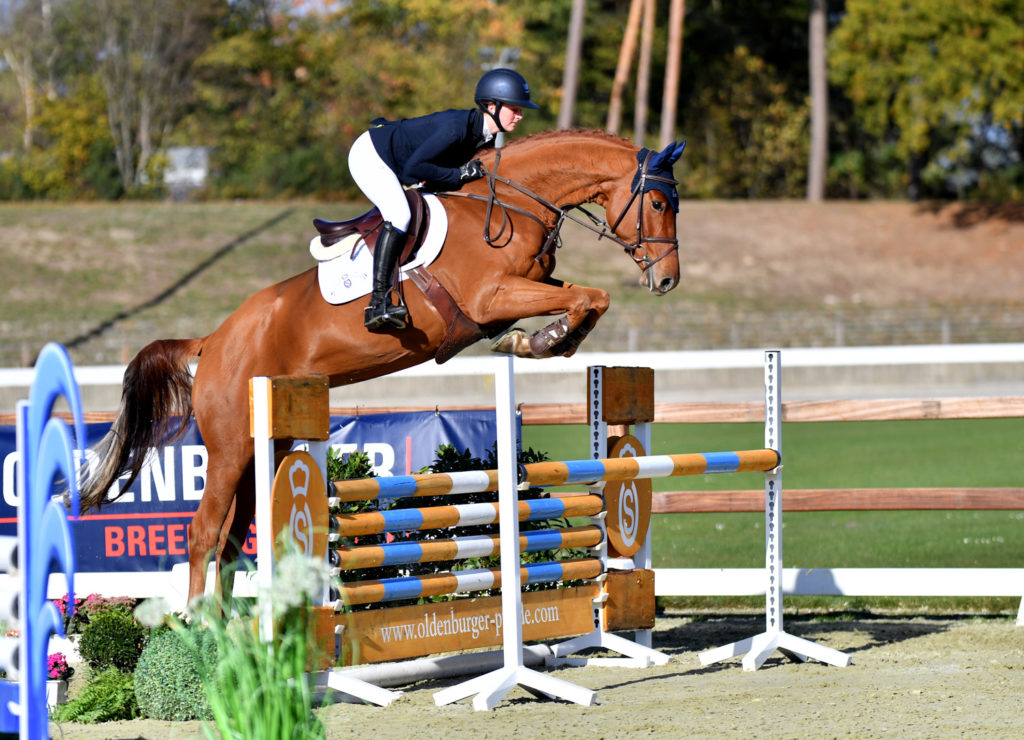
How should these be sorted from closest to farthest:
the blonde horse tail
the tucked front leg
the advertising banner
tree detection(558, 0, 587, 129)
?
1. the tucked front leg
2. the blonde horse tail
3. the advertising banner
4. tree detection(558, 0, 587, 129)

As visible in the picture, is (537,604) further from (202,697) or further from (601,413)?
(202,697)

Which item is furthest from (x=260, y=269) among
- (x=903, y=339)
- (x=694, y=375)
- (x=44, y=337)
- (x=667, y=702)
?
(x=667, y=702)

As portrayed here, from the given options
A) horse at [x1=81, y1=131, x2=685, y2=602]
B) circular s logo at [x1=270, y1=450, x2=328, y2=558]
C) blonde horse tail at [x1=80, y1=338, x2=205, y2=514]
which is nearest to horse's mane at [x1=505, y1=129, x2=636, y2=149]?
horse at [x1=81, y1=131, x2=685, y2=602]

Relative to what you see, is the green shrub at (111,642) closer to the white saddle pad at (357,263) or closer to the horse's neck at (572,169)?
the white saddle pad at (357,263)

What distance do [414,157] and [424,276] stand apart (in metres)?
0.48

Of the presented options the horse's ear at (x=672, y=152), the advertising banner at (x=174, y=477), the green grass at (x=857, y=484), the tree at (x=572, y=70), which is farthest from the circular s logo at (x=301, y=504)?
the tree at (x=572, y=70)

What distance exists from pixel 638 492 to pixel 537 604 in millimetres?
765

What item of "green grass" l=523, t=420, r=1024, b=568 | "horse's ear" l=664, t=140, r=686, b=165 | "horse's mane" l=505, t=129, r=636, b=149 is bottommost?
"green grass" l=523, t=420, r=1024, b=568

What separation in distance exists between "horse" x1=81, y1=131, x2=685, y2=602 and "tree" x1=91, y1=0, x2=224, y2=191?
115 feet

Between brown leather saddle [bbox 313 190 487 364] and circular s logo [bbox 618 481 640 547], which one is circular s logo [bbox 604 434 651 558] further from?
brown leather saddle [bbox 313 190 487 364]

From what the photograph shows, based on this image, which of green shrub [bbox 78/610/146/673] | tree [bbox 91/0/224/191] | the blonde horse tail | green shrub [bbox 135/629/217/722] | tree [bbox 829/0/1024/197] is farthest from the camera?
tree [bbox 91/0/224/191]

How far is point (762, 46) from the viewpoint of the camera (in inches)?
1688

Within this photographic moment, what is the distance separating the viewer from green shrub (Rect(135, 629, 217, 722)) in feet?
13.8

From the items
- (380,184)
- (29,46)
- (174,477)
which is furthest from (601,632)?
(29,46)
